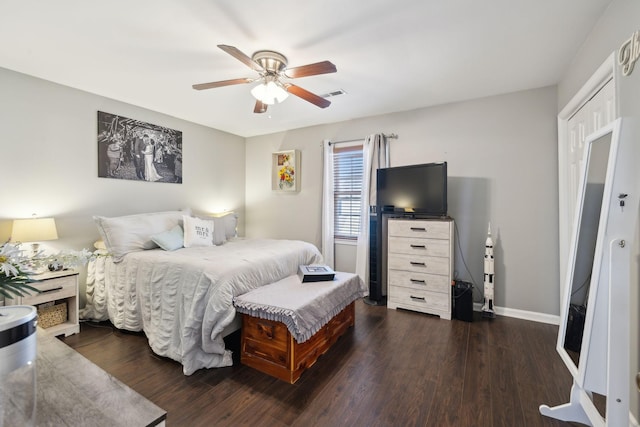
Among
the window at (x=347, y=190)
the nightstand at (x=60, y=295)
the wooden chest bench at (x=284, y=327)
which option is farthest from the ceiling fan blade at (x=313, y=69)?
the nightstand at (x=60, y=295)

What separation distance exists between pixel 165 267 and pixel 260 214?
2.62 m

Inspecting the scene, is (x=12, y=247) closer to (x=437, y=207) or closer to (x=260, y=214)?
(x=437, y=207)

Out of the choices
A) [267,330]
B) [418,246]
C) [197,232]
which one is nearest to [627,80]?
[418,246]

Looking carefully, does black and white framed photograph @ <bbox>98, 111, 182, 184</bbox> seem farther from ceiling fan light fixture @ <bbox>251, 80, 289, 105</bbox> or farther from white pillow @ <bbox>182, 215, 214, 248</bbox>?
ceiling fan light fixture @ <bbox>251, 80, 289, 105</bbox>

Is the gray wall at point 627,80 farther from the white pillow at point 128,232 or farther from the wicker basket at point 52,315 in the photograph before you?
the wicker basket at point 52,315

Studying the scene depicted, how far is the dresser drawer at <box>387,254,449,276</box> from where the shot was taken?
3.02 m

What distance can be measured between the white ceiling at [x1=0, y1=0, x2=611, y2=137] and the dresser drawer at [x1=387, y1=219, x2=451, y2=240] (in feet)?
4.70

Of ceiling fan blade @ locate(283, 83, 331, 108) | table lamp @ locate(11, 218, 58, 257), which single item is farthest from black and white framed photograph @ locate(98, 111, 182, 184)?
ceiling fan blade @ locate(283, 83, 331, 108)

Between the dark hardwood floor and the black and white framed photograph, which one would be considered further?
the black and white framed photograph

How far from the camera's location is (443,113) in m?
3.38

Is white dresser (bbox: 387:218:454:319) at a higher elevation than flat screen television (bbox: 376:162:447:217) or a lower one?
lower

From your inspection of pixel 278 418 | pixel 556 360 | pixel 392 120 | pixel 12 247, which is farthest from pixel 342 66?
pixel 556 360

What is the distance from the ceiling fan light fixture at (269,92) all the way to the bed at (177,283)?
1.36 meters

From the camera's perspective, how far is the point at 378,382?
6.33 feet
